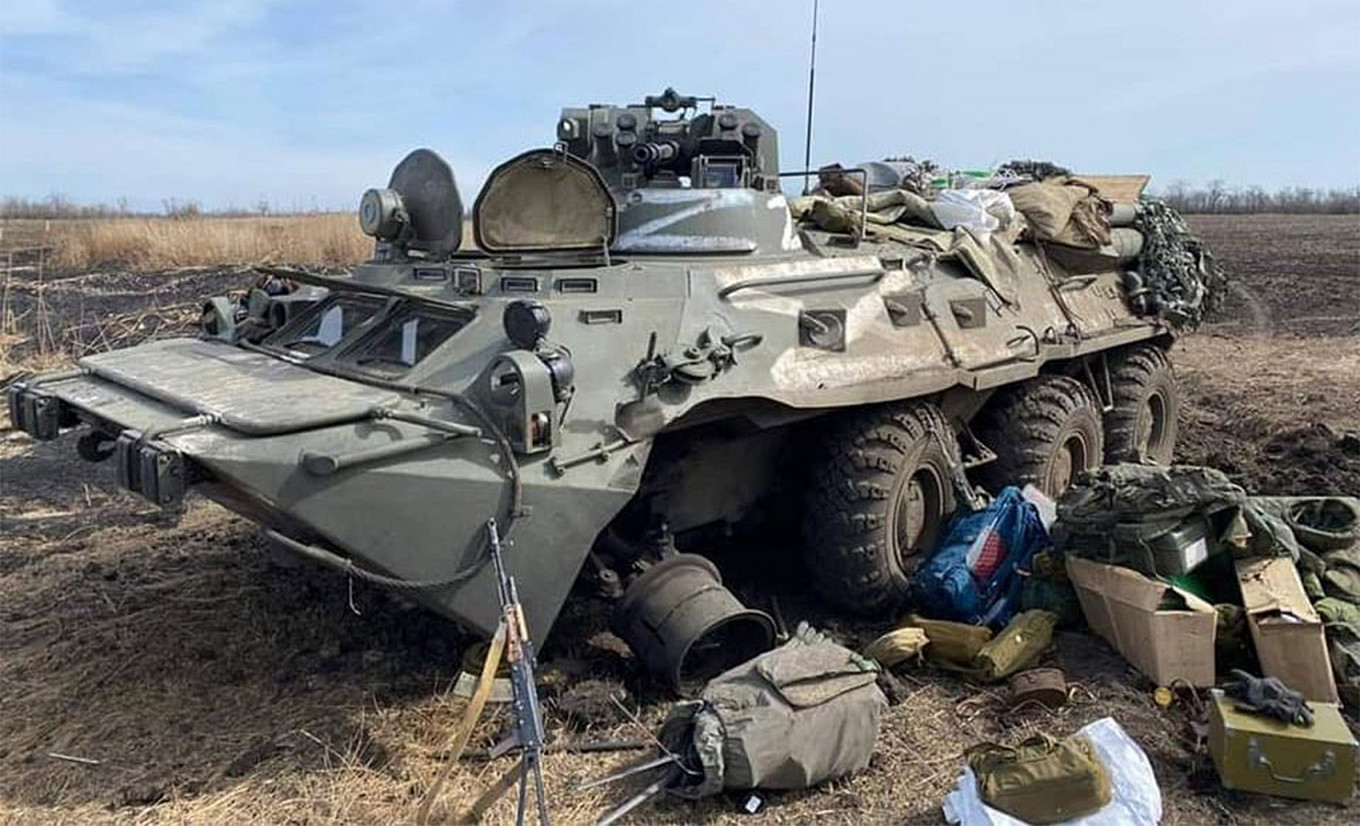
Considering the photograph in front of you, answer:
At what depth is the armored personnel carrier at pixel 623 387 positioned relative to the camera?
410cm

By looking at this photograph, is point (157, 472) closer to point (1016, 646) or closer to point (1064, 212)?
point (1016, 646)

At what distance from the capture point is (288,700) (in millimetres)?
4812

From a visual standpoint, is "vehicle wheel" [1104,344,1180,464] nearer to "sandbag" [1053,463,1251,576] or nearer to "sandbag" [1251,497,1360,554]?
"sandbag" [1251,497,1360,554]

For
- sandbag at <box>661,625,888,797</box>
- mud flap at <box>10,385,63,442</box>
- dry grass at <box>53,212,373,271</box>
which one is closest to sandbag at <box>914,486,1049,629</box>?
sandbag at <box>661,625,888,797</box>

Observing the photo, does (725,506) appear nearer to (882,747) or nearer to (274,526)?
(882,747)

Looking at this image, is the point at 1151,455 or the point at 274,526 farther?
the point at 1151,455

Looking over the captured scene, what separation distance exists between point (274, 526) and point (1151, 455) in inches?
261

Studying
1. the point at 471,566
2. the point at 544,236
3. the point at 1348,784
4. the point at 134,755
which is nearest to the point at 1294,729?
the point at 1348,784

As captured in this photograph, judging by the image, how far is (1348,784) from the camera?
4.00 meters

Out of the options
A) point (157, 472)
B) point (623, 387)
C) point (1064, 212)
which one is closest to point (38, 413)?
point (157, 472)

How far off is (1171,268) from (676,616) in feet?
18.0

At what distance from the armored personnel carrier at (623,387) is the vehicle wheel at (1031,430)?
15mm

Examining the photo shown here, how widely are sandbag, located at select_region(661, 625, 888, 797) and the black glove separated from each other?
1.29m

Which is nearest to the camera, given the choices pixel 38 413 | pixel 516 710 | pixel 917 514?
pixel 516 710
